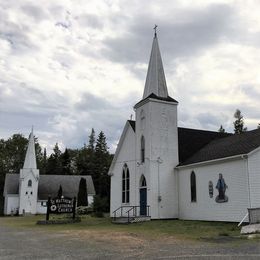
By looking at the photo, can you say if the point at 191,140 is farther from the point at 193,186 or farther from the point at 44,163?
the point at 44,163

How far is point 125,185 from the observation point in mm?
34031

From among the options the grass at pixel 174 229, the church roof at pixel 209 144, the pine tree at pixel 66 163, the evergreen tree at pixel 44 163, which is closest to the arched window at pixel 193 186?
the church roof at pixel 209 144

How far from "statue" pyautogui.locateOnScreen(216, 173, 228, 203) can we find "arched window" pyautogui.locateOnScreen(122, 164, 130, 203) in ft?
32.8

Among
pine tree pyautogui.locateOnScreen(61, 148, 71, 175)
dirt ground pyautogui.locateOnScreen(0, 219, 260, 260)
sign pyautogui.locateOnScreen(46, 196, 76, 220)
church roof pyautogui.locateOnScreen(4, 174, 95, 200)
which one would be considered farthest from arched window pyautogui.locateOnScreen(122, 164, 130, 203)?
pine tree pyautogui.locateOnScreen(61, 148, 71, 175)

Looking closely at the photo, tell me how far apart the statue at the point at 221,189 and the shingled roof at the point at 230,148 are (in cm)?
150

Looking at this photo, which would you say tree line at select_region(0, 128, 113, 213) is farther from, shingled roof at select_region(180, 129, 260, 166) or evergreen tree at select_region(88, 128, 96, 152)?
shingled roof at select_region(180, 129, 260, 166)

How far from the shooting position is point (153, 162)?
30000 mm

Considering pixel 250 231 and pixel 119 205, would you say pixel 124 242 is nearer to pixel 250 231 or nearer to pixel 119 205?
pixel 250 231

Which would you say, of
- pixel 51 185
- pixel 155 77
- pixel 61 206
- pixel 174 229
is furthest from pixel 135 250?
pixel 51 185

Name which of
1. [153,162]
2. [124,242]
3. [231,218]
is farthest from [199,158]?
[124,242]

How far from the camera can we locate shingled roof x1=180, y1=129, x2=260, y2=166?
79.1ft

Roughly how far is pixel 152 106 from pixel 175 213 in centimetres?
849

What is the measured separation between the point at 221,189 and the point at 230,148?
2.86 metres

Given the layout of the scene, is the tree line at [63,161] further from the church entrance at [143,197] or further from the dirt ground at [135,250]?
the dirt ground at [135,250]
